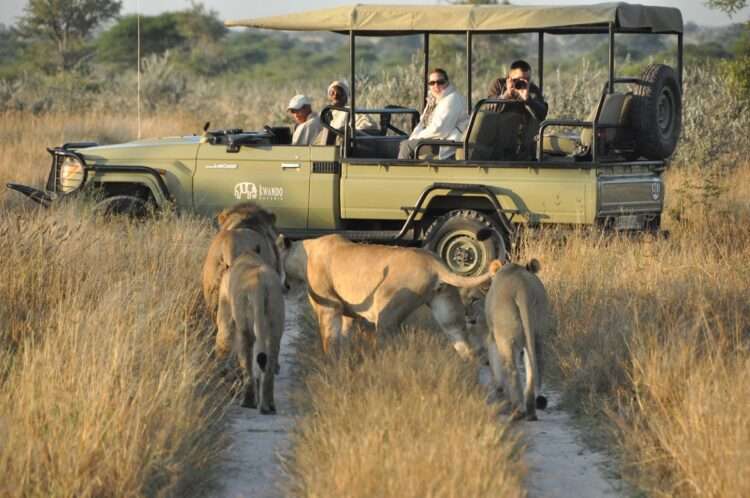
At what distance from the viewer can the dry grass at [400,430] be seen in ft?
17.3

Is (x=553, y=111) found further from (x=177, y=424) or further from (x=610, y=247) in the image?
(x=177, y=424)

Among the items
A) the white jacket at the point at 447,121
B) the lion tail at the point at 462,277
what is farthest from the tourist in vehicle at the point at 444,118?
the lion tail at the point at 462,277

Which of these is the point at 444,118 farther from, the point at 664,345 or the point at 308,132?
the point at 664,345

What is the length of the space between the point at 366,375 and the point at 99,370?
4.80ft

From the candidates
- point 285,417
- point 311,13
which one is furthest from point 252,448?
point 311,13

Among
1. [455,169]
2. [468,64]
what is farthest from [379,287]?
[468,64]

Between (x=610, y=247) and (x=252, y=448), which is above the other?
(x=610, y=247)

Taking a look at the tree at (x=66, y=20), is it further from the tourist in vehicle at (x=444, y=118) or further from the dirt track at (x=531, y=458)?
the dirt track at (x=531, y=458)

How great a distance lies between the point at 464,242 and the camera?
1088 cm

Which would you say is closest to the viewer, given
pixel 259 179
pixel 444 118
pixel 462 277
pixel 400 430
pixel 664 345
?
pixel 400 430

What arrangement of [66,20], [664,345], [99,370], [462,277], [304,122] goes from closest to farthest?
[99,370] → [664,345] → [462,277] → [304,122] → [66,20]

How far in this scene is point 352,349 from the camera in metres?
8.06

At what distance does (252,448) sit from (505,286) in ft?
4.89

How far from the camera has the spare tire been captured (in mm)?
11031
